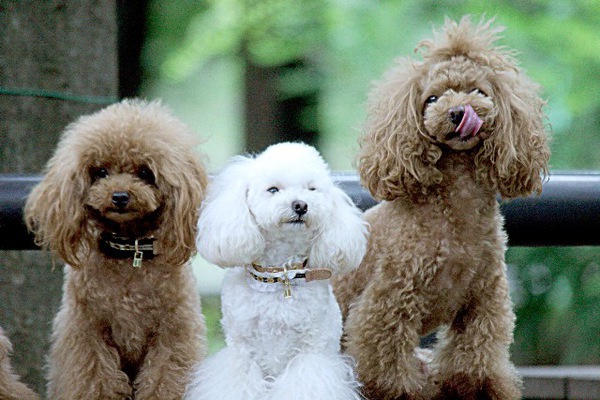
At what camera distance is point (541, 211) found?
7.59 feet

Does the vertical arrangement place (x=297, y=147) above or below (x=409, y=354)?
above

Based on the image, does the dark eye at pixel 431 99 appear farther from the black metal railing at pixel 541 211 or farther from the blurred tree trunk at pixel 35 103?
the blurred tree trunk at pixel 35 103

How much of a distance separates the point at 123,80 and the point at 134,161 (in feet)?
14.3

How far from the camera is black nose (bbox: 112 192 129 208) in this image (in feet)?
6.03

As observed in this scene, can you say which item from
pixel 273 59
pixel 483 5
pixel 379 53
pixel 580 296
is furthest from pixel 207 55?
pixel 580 296

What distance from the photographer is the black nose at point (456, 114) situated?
180 cm

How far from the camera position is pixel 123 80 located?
6.12m

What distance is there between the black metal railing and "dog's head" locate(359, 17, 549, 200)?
40 cm

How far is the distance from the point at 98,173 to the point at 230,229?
1.28ft

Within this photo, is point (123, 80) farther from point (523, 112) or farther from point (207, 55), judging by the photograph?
point (523, 112)

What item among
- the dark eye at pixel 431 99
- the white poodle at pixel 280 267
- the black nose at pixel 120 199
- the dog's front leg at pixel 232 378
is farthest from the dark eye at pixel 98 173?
the dark eye at pixel 431 99

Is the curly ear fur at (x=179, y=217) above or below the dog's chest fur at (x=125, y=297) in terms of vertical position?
above

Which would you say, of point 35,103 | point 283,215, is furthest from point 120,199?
point 35,103

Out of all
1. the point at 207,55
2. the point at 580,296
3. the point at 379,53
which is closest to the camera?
the point at 580,296
